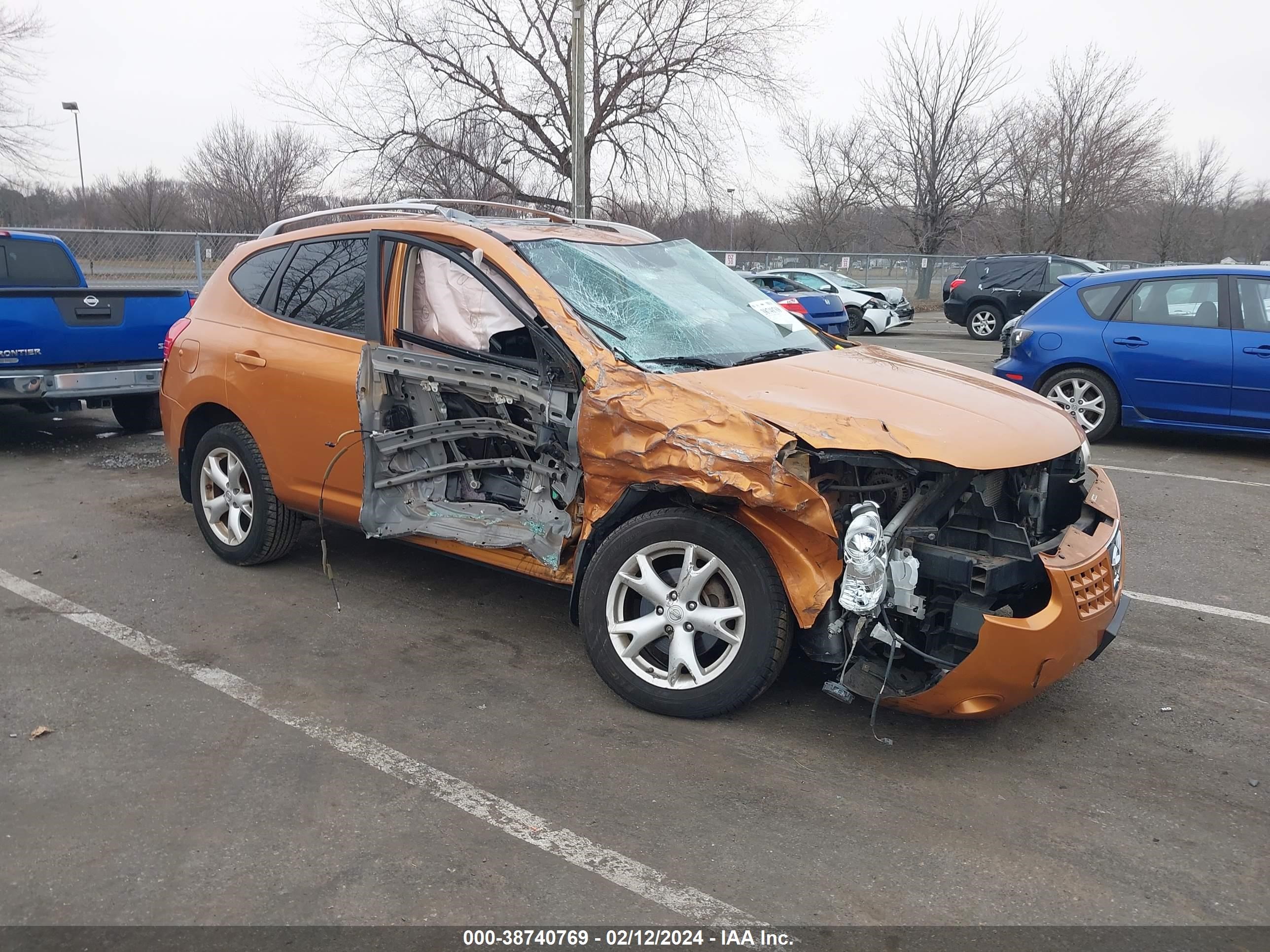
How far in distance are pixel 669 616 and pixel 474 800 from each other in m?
0.93

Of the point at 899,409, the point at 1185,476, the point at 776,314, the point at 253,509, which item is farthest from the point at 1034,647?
the point at 1185,476

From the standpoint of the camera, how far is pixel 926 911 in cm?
263

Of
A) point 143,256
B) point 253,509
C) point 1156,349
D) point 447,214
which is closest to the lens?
point 447,214

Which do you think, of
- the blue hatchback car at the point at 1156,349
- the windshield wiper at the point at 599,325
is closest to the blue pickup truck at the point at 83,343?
the windshield wiper at the point at 599,325

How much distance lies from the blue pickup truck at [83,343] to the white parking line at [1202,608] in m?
7.60

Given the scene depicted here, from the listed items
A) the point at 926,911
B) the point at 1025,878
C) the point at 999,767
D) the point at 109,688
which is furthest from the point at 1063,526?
the point at 109,688

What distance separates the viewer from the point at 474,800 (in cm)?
314

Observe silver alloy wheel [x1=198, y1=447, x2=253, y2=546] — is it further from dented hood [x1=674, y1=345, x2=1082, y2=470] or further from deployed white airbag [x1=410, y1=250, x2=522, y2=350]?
dented hood [x1=674, y1=345, x2=1082, y2=470]

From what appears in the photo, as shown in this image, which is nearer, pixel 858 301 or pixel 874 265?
pixel 858 301

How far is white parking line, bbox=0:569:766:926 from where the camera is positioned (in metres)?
2.66

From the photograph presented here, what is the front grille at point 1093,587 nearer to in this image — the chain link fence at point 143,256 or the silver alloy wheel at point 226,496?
the silver alloy wheel at point 226,496

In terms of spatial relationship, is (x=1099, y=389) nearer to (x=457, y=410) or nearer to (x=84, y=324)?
(x=457, y=410)

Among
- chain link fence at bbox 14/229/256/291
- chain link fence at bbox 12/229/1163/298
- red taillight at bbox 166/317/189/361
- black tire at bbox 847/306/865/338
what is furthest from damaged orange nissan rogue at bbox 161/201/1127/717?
black tire at bbox 847/306/865/338

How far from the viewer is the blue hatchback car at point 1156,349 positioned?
793 cm
